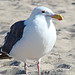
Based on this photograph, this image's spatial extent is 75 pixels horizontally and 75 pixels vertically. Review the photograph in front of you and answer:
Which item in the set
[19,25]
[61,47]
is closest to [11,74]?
[19,25]

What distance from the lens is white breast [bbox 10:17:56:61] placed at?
3.74 meters

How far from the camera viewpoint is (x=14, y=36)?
4141mm

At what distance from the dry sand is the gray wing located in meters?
0.42

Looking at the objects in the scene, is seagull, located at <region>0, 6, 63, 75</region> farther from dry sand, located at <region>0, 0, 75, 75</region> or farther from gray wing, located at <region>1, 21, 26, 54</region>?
dry sand, located at <region>0, 0, 75, 75</region>

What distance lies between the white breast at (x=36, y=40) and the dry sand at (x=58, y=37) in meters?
0.58

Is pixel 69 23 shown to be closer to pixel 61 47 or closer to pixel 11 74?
pixel 61 47

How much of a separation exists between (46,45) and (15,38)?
0.50 metres

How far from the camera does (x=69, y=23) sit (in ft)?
23.7

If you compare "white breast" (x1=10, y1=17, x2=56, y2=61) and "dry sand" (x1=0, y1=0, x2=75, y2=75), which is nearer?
"white breast" (x1=10, y1=17, x2=56, y2=61)

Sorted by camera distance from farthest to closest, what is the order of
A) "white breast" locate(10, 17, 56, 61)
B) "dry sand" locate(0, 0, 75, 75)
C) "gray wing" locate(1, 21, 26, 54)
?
"dry sand" locate(0, 0, 75, 75), "gray wing" locate(1, 21, 26, 54), "white breast" locate(10, 17, 56, 61)

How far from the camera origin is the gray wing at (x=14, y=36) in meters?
3.98

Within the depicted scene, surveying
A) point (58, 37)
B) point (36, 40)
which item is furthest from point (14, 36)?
point (58, 37)

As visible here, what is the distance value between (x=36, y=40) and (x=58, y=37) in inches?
102

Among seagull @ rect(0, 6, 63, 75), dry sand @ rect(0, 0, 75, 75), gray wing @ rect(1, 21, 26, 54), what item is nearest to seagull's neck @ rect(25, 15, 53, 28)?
seagull @ rect(0, 6, 63, 75)
